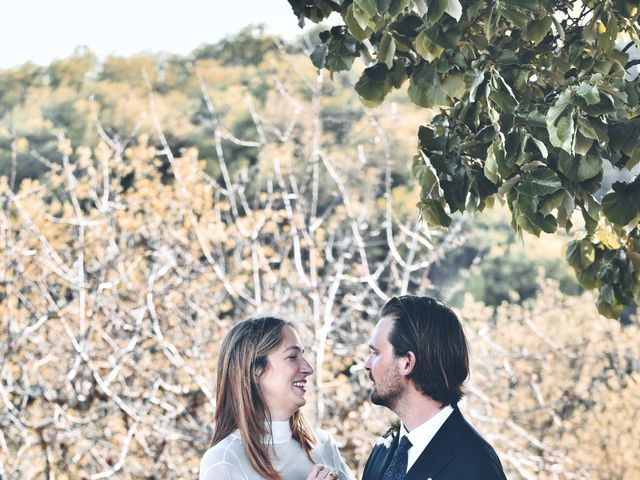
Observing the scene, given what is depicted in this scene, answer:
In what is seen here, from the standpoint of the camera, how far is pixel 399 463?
11.0ft

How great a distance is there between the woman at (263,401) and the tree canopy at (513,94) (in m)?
0.65

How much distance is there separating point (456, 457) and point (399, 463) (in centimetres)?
21

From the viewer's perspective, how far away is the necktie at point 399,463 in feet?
10.9

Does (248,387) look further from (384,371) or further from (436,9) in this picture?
(436,9)

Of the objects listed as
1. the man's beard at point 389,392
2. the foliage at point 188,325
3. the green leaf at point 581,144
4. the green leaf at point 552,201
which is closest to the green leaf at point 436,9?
the green leaf at point 581,144

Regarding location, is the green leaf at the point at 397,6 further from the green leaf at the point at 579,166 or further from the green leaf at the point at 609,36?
the green leaf at the point at 609,36

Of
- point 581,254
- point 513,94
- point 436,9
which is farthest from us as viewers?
point 581,254

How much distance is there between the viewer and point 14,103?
21.8m

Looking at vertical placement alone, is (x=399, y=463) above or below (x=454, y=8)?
below

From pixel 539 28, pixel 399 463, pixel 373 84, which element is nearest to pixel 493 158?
pixel 539 28

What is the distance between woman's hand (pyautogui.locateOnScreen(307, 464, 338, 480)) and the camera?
133 inches

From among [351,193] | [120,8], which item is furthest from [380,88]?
[120,8]

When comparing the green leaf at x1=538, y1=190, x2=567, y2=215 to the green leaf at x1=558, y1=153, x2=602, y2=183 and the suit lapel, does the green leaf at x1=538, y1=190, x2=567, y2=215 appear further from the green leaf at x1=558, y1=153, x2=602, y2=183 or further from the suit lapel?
the suit lapel

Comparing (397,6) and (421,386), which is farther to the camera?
(421,386)
